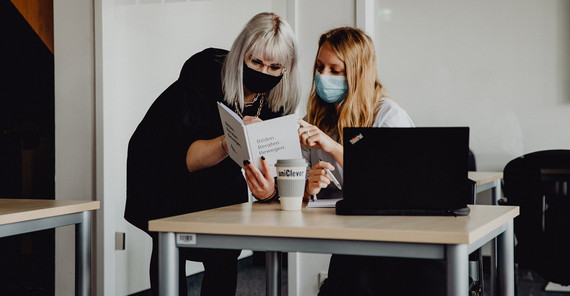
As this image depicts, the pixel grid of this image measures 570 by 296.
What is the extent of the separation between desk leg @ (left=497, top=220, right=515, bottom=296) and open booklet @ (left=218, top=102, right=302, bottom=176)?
60 cm

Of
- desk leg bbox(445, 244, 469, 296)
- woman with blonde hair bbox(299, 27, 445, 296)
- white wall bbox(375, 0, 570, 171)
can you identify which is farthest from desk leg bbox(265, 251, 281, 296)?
white wall bbox(375, 0, 570, 171)

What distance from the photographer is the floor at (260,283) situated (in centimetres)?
338

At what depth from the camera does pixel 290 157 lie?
1793 mm

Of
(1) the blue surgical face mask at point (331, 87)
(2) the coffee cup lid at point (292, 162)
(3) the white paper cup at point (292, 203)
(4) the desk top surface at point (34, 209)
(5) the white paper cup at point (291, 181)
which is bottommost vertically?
(4) the desk top surface at point (34, 209)

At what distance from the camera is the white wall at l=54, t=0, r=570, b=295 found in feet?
9.86

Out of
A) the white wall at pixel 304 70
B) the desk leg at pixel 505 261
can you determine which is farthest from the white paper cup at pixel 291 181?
the white wall at pixel 304 70

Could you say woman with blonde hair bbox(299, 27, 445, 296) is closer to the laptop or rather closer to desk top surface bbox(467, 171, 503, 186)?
the laptop

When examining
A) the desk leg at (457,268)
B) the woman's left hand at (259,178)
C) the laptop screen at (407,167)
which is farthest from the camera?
the woman's left hand at (259,178)

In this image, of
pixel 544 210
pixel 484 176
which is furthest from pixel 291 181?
pixel 484 176

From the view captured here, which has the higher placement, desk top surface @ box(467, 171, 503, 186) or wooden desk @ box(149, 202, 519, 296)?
desk top surface @ box(467, 171, 503, 186)

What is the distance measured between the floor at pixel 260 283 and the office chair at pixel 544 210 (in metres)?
0.59

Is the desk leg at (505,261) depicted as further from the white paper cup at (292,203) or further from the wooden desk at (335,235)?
the white paper cup at (292,203)

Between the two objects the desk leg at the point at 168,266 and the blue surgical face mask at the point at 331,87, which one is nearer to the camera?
the desk leg at the point at 168,266

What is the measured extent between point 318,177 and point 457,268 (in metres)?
0.63
